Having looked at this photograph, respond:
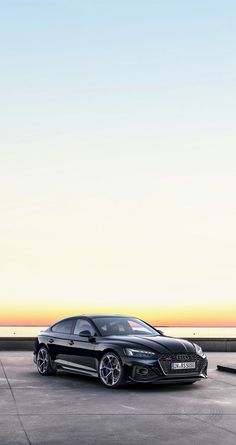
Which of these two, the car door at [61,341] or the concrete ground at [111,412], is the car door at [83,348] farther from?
the concrete ground at [111,412]

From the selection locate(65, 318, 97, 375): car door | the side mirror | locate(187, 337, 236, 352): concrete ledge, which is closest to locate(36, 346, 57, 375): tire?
locate(65, 318, 97, 375): car door

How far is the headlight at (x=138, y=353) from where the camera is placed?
42.0ft

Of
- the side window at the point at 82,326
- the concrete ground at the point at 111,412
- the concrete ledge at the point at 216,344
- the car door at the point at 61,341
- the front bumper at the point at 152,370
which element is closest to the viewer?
the concrete ground at the point at 111,412

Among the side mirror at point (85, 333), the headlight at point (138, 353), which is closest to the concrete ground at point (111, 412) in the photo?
the headlight at point (138, 353)

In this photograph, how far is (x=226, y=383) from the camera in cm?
1433

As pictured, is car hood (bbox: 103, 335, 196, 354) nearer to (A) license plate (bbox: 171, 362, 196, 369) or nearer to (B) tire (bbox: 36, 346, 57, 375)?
(A) license plate (bbox: 171, 362, 196, 369)

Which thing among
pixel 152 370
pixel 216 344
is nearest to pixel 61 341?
pixel 152 370

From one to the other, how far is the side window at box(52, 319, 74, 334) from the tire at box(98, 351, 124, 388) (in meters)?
1.69

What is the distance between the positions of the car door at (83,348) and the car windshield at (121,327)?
19 cm

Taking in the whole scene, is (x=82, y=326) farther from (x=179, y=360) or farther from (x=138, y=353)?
(x=179, y=360)

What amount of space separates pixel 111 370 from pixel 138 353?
679 mm

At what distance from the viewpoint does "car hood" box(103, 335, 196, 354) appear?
→ 1301cm

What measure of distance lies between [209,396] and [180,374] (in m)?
0.97

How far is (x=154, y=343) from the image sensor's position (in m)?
13.2
